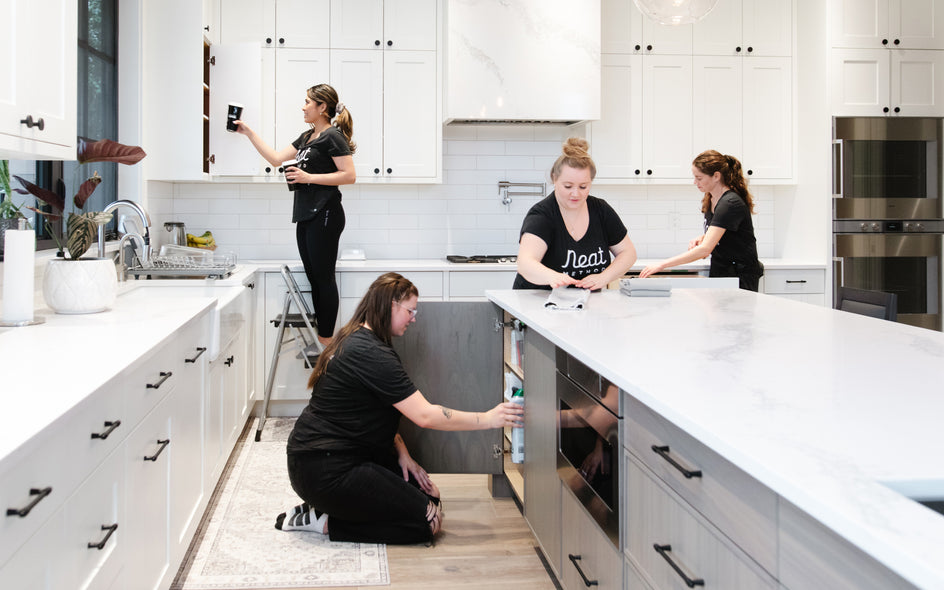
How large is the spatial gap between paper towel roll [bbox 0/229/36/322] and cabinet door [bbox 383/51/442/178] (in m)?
3.00

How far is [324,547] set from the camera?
3.23 m

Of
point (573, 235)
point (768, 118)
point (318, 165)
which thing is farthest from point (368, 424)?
point (768, 118)

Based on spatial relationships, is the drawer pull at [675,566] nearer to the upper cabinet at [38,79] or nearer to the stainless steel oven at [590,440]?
the stainless steel oven at [590,440]

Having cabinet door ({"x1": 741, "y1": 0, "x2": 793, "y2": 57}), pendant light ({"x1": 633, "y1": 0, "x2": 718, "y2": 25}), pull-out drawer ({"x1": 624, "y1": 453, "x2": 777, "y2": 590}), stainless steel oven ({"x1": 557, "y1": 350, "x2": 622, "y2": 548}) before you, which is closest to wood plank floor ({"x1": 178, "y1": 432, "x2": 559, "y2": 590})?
stainless steel oven ({"x1": 557, "y1": 350, "x2": 622, "y2": 548})

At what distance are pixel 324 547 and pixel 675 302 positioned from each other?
1.60 meters

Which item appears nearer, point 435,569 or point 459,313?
point 435,569

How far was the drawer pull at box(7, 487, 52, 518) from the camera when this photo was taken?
4.34 ft

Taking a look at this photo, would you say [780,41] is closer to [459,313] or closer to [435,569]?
[459,313]

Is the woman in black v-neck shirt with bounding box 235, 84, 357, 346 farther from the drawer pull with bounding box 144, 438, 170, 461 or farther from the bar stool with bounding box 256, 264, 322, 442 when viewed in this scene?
the drawer pull with bounding box 144, 438, 170, 461

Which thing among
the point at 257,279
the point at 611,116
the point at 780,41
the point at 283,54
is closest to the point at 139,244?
the point at 257,279

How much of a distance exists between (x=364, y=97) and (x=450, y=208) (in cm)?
94

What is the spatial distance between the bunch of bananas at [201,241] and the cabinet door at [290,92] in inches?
27.7

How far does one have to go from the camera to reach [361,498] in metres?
3.16

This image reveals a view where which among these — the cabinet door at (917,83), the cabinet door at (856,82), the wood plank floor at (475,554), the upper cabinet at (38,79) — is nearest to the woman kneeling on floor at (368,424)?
the wood plank floor at (475,554)
